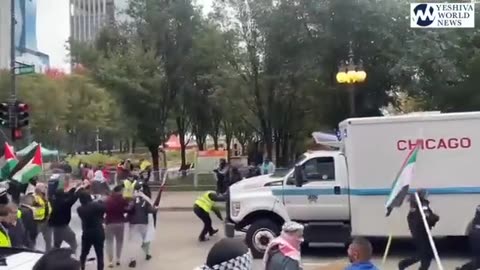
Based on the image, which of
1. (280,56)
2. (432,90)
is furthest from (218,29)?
(432,90)

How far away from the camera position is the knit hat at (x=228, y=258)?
11.9 feet

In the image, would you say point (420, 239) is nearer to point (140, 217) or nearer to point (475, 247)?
point (475, 247)

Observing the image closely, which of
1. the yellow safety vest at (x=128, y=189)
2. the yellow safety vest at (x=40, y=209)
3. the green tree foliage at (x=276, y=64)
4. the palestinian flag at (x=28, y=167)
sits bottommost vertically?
the yellow safety vest at (x=40, y=209)

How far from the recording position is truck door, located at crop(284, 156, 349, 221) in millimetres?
15570

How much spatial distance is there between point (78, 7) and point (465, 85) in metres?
102

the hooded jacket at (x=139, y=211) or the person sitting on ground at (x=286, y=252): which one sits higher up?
the person sitting on ground at (x=286, y=252)

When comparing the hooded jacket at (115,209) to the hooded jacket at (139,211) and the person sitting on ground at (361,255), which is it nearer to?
the hooded jacket at (139,211)

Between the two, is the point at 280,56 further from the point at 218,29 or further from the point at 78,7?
the point at 78,7

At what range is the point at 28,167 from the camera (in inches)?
605

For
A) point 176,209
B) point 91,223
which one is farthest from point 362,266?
point 176,209

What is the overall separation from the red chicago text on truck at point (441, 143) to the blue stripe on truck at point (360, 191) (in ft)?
2.68

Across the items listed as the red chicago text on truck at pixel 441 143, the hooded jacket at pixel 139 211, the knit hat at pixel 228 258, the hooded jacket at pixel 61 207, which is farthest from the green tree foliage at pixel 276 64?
the knit hat at pixel 228 258

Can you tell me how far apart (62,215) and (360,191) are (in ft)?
19.2

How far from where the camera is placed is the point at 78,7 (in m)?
124
